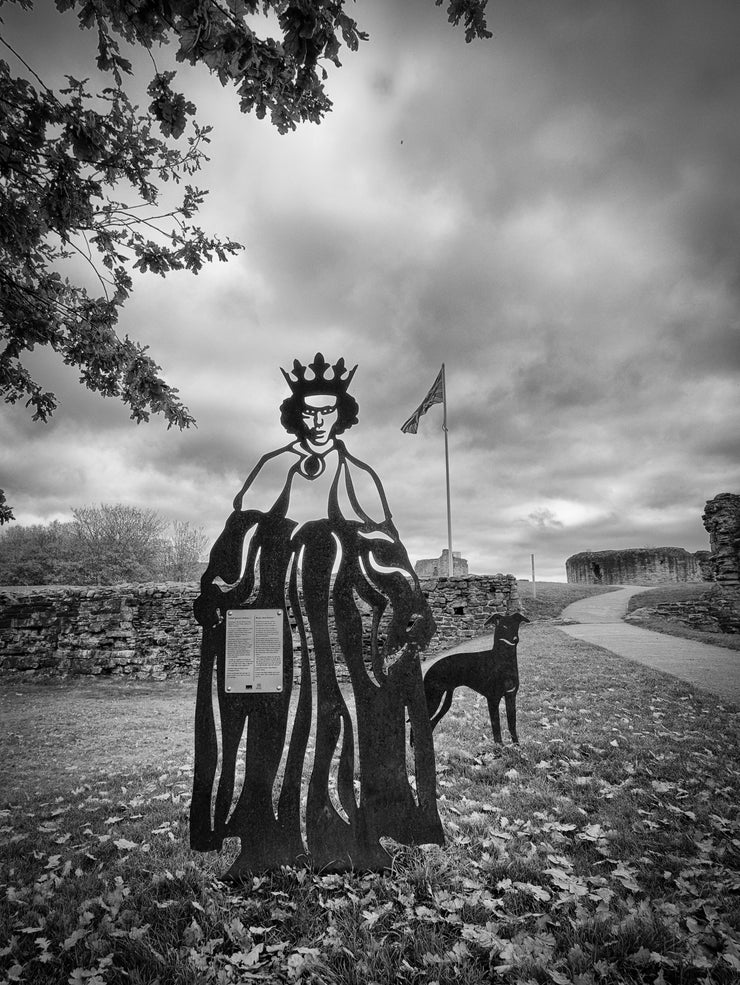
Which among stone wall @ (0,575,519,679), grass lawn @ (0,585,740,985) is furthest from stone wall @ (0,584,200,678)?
grass lawn @ (0,585,740,985)

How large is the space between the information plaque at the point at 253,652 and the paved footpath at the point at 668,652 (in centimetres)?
678

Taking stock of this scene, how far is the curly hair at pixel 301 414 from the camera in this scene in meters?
3.75

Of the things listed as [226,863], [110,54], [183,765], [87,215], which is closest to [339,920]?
[226,863]

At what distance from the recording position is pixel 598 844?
3.38 metres

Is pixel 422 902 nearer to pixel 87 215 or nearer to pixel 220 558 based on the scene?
pixel 220 558

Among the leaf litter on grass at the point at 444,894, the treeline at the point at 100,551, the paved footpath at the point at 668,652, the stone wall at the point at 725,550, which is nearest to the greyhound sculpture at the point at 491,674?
the leaf litter on grass at the point at 444,894

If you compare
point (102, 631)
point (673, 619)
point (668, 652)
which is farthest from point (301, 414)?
point (673, 619)

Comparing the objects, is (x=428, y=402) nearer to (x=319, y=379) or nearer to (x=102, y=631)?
(x=102, y=631)

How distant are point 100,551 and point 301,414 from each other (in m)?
25.1

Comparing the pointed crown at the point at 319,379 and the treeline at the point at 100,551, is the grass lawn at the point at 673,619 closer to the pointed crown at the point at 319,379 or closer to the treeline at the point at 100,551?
the pointed crown at the point at 319,379

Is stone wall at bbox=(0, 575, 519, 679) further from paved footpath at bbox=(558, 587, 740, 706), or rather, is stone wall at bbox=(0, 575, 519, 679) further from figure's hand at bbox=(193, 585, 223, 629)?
figure's hand at bbox=(193, 585, 223, 629)

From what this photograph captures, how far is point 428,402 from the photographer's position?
17.7m

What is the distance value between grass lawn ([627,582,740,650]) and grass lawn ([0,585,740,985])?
9.63m

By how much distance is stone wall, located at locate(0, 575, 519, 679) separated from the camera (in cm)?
1273
